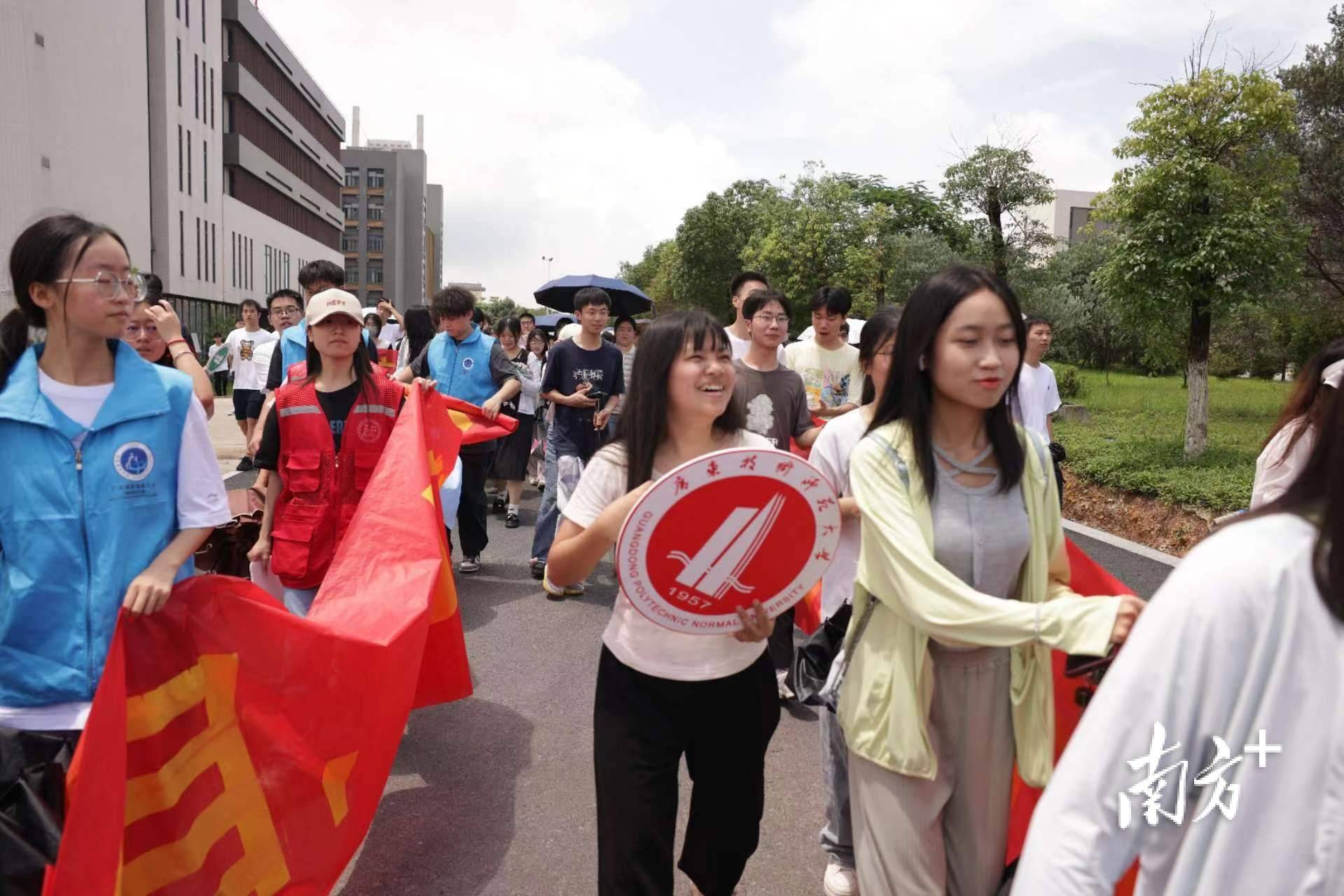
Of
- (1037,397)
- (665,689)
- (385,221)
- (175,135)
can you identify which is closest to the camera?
(665,689)

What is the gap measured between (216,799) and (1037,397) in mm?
4971

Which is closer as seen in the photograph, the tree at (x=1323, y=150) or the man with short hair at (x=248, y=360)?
the man with short hair at (x=248, y=360)

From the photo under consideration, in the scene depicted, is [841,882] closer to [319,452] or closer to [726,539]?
[726,539]

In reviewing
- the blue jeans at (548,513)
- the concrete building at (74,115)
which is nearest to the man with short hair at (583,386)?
the blue jeans at (548,513)

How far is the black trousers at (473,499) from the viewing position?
262 inches

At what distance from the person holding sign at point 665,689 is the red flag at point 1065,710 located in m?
0.62

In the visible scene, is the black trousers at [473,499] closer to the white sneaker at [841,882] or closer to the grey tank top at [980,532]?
the white sneaker at [841,882]

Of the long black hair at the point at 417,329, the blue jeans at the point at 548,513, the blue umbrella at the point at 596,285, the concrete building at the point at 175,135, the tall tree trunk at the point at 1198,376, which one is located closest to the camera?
the blue jeans at the point at 548,513

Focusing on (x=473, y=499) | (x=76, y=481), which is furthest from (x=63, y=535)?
(x=473, y=499)

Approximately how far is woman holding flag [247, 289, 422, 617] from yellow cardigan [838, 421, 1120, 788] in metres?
2.39

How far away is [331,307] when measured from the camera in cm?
399

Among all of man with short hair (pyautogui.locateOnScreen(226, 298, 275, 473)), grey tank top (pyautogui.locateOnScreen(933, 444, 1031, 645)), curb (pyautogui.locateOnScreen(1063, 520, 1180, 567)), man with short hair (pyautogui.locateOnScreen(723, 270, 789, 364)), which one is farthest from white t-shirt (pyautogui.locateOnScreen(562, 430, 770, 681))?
man with short hair (pyautogui.locateOnScreen(226, 298, 275, 473))

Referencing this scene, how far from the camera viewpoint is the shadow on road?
3.22 m

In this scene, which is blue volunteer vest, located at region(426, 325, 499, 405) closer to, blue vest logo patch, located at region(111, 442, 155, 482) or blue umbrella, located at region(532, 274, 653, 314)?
blue vest logo patch, located at region(111, 442, 155, 482)
